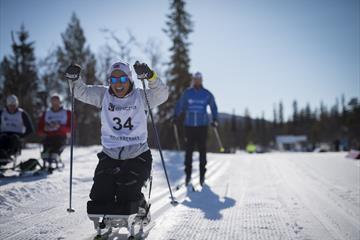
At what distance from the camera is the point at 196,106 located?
7242mm

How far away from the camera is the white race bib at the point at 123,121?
3.58 m

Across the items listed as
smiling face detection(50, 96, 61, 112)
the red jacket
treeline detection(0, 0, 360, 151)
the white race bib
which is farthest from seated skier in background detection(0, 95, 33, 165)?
treeline detection(0, 0, 360, 151)

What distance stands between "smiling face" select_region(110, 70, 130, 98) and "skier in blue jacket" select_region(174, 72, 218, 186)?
3.62 m

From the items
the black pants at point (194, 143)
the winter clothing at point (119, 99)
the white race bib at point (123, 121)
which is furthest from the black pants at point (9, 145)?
the white race bib at point (123, 121)

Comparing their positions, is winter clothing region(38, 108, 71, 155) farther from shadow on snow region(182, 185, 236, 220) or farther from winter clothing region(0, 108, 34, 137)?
shadow on snow region(182, 185, 236, 220)

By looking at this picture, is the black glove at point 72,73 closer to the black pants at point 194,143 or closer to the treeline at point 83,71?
the black pants at point 194,143

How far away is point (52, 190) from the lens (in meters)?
5.80

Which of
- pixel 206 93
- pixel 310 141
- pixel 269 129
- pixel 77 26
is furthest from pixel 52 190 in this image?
pixel 269 129

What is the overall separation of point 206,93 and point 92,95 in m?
3.76

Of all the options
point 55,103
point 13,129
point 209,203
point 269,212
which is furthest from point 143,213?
point 13,129

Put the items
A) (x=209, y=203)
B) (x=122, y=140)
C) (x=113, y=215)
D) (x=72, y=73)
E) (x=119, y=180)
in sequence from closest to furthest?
(x=113, y=215) < (x=119, y=180) < (x=122, y=140) < (x=72, y=73) < (x=209, y=203)

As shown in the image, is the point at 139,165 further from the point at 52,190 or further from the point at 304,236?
the point at 52,190

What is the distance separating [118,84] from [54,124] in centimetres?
556

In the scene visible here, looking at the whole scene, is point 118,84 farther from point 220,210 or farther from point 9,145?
point 9,145
